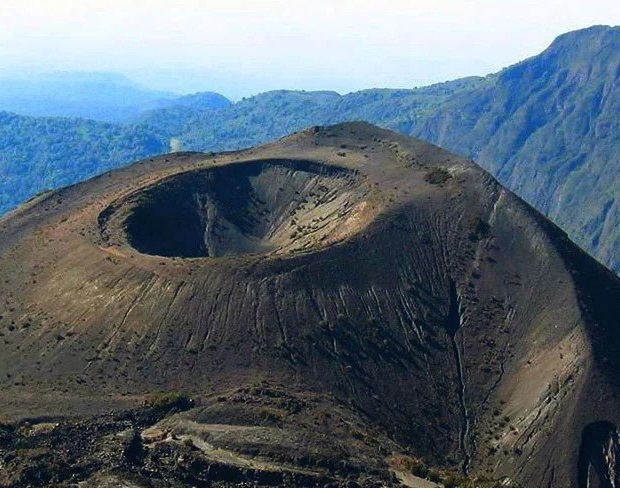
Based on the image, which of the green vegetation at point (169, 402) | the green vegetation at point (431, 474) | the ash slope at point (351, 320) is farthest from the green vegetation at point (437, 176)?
the green vegetation at point (169, 402)

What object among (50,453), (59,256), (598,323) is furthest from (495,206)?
(50,453)

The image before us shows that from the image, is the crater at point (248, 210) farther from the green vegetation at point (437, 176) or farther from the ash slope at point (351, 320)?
→ the green vegetation at point (437, 176)

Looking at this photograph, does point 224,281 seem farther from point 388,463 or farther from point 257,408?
point 388,463

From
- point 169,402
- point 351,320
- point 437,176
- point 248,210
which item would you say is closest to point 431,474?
point 169,402

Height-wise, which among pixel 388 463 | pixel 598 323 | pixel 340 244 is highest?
pixel 340 244

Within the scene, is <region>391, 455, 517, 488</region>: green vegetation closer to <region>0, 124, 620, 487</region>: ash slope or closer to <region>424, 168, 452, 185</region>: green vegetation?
<region>0, 124, 620, 487</region>: ash slope

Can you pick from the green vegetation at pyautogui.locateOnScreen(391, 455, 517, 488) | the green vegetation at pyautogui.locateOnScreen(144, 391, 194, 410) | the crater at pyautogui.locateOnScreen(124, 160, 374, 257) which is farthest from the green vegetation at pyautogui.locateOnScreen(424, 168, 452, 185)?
the green vegetation at pyautogui.locateOnScreen(144, 391, 194, 410)
